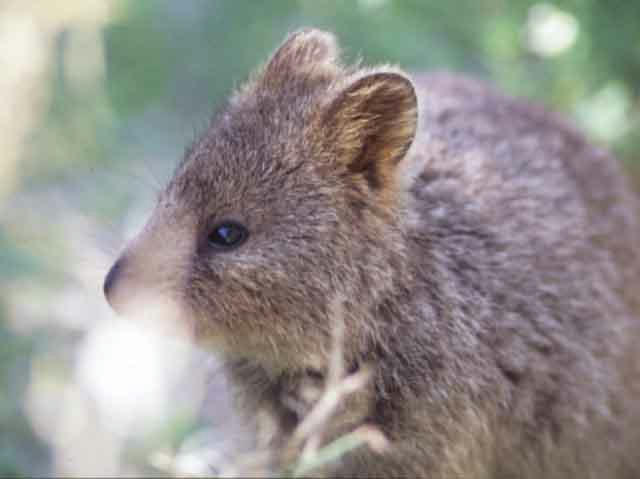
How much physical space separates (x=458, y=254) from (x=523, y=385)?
0.64m

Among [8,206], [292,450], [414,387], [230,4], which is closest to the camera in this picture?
[292,450]

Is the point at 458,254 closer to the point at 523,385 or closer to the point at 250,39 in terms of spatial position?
the point at 523,385

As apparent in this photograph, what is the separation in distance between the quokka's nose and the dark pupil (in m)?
0.37

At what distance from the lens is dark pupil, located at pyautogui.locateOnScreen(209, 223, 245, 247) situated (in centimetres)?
442

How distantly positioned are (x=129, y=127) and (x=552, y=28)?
296 cm

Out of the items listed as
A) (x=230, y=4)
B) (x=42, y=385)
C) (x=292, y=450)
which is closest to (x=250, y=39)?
(x=230, y=4)

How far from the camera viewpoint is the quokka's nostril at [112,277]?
14.2 ft

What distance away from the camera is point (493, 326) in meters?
4.92

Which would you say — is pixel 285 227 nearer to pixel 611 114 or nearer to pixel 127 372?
pixel 127 372

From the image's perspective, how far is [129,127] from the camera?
781cm

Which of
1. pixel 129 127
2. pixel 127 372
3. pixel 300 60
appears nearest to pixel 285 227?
pixel 300 60

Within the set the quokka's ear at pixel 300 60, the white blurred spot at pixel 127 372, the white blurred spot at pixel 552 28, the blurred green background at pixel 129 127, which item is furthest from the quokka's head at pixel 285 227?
the white blurred spot at pixel 552 28

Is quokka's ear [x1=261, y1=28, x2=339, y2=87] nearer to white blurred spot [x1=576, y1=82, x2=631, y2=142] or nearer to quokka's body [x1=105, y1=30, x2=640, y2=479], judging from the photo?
quokka's body [x1=105, y1=30, x2=640, y2=479]

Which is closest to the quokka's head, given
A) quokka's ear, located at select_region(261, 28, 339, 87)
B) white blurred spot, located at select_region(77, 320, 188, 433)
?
quokka's ear, located at select_region(261, 28, 339, 87)
